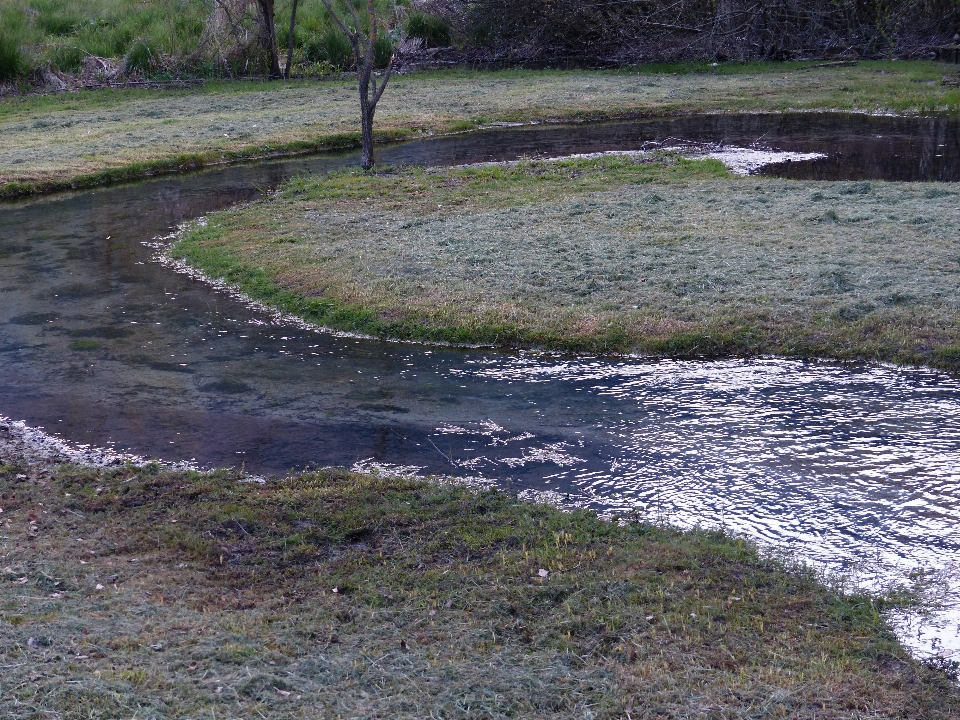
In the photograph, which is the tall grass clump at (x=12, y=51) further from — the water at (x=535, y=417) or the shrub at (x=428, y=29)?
the water at (x=535, y=417)

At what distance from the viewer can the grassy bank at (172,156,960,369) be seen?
770 cm

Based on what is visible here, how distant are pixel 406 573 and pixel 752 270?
535cm

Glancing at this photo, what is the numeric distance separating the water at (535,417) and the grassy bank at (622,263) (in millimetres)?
345

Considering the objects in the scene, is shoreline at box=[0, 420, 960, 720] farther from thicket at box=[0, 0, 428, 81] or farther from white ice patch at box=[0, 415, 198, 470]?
thicket at box=[0, 0, 428, 81]

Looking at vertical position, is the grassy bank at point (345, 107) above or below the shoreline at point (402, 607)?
above

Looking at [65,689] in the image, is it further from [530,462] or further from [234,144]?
[234,144]

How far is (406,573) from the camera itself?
4.56m

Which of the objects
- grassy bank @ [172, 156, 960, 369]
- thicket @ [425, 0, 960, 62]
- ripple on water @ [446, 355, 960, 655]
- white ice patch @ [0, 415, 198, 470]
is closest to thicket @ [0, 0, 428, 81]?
thicket @ [425, 0, 960, 62]

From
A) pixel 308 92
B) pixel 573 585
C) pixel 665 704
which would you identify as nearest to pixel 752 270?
pixel 573 585

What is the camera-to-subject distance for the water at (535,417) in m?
5.21

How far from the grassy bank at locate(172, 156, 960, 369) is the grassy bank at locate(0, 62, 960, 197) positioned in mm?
4770

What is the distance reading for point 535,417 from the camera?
657cm

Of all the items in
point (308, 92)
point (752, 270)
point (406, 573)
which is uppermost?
point (308, 92)

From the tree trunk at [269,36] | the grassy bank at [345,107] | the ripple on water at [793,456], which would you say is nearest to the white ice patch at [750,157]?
the grassy bank at [345,107]
